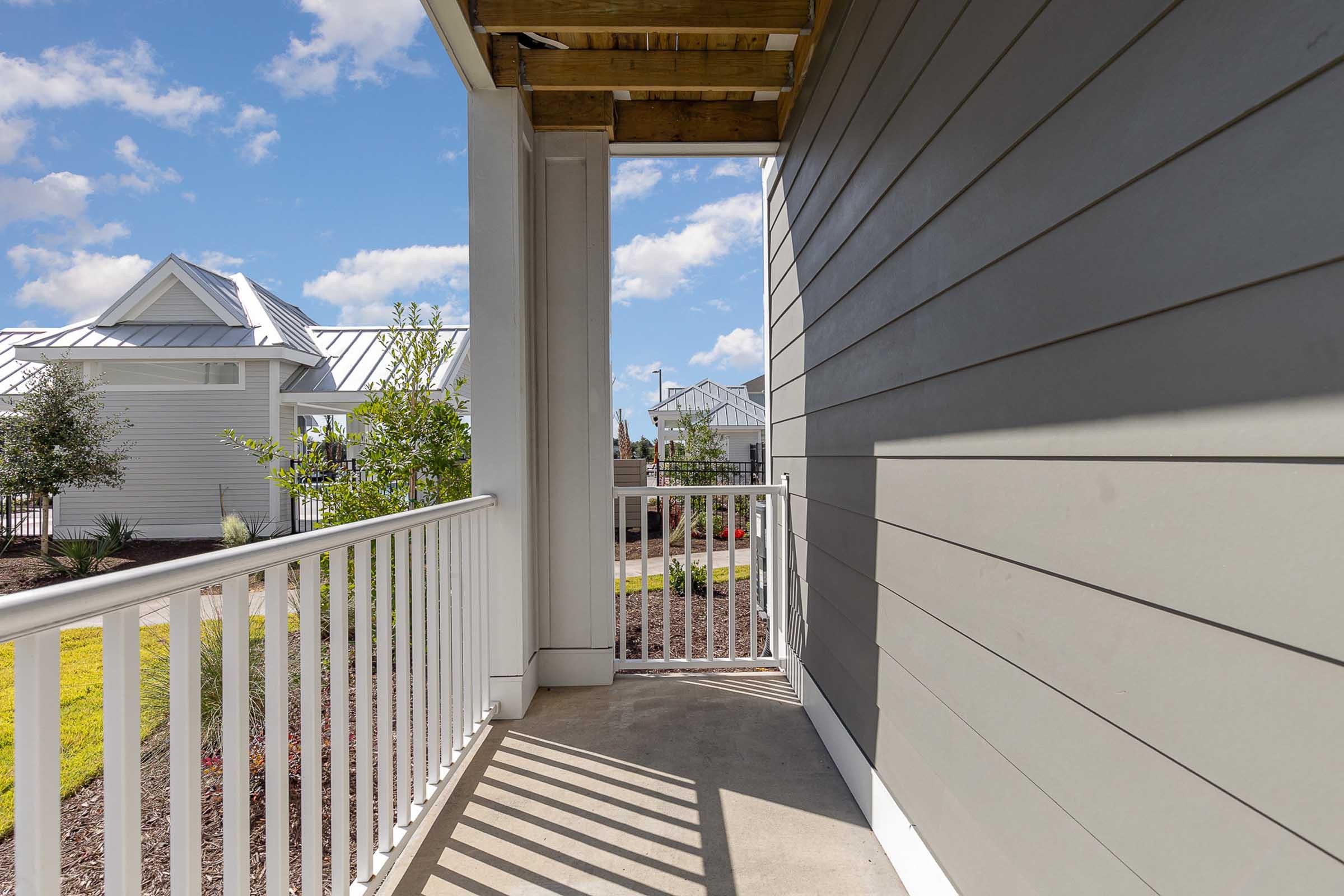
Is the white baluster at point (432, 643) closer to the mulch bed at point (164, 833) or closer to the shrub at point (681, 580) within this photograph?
the mulch bed at point (164, 833)

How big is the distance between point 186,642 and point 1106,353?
1.38 metres

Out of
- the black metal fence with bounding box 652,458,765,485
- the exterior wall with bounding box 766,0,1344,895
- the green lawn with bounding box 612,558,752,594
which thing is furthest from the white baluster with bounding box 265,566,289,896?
the black metal fence with bounding box 652,458,765,485

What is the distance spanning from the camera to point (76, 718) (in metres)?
2.96

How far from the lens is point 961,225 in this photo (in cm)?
132

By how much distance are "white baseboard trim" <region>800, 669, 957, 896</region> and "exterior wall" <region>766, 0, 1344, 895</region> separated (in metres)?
0.06

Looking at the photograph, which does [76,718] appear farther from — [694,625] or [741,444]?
[741,444]

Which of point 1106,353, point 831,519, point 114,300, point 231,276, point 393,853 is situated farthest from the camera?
point 231,276

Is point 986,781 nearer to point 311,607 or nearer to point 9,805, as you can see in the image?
point 311,607

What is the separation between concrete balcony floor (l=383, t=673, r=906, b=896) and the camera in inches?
67.6

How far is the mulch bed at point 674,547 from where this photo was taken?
7.42 meters

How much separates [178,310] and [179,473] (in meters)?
2.45

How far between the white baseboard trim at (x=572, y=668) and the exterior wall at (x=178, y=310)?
31.6 feet

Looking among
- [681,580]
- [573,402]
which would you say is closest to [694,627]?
[681,580]

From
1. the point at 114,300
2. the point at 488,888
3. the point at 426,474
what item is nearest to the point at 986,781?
the point at 488,888
